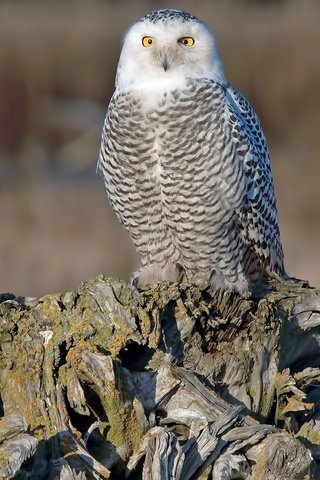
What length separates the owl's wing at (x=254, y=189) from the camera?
6.09 m

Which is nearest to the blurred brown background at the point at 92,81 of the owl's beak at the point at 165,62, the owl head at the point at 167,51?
the owl head at the point at 167,51

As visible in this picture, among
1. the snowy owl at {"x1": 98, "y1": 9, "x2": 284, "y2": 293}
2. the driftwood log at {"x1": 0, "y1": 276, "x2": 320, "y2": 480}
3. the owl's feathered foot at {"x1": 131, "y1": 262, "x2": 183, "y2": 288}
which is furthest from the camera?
the owl's feathered foot at {"x1": 131, "y1": 262, "x2": 183, "y2": 288}

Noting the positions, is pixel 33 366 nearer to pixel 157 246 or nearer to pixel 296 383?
pixel 296 383

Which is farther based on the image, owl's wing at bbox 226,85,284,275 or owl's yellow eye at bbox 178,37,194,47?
owl's wing at bbox 226,85,284,275

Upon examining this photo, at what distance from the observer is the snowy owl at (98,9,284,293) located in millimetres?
5902

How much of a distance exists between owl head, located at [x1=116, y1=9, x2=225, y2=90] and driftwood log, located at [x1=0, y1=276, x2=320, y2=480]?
134 cm

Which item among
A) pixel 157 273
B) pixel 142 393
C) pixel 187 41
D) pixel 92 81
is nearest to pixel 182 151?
pixel 187 41

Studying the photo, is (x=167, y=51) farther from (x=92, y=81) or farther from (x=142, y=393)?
(x=92, y=81)

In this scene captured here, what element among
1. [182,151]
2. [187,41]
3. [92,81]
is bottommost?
[182,151]

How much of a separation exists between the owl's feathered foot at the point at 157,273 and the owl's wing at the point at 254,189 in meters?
0.45

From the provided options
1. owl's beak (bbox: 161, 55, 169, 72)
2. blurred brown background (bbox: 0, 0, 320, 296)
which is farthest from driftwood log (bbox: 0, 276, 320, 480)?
blurred brown background (bbox: 0, 0, 320, 296)

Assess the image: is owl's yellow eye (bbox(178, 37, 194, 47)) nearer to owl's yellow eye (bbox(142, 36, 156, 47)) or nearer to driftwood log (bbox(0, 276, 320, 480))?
owl's yellow eye (bbox(142, 36, 156, 47))

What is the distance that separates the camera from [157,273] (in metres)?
6.44

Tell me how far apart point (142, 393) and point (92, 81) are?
14.0 meters
